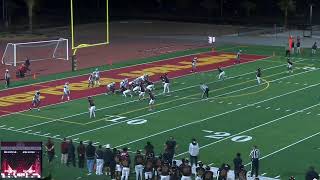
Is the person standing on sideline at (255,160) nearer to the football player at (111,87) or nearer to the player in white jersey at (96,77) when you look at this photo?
the football player at (111,87)

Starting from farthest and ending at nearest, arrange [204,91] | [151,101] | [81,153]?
[204,91] → [151,101] → [81,153]

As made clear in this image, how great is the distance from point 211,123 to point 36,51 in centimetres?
2712

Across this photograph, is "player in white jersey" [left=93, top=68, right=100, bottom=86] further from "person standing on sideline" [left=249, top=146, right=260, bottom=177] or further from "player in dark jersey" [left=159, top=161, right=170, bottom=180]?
"player in dark jersey" [left=159, top=161, right=170, bottom=180]

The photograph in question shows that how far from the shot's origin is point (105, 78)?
4197 centimetres

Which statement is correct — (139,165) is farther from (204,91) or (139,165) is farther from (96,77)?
(96,77)

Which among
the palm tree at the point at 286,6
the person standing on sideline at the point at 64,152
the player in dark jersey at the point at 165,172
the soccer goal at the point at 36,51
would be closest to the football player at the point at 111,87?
the soccer goal at the point at 36,51

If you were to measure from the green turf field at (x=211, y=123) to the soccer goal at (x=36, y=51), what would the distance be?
14.0 meters

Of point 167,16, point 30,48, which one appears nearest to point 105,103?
point 30,48

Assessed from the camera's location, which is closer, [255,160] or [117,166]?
[117,166]

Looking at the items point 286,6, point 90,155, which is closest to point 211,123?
point 90,155

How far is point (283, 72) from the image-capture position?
43750mm

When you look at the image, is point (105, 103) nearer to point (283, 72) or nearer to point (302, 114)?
point (302, 114)

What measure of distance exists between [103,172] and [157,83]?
702 inches

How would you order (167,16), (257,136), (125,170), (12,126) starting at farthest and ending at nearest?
1. (167,16)
2. (12,126)
3. (257,136)
4. (125,170)
